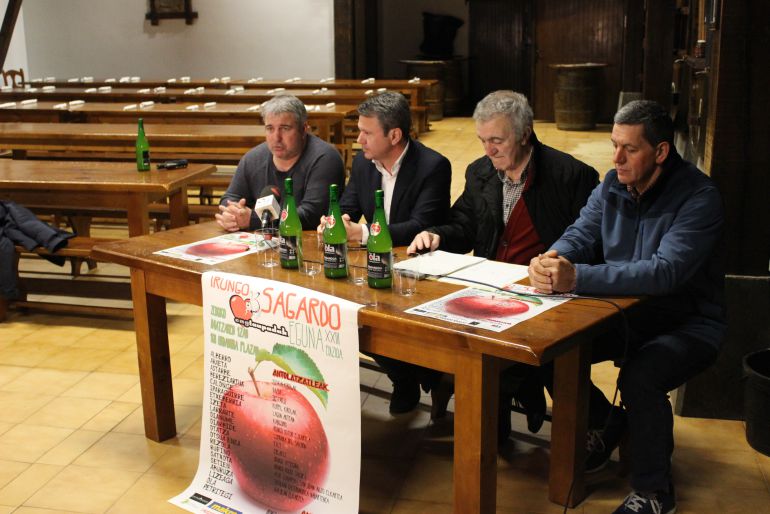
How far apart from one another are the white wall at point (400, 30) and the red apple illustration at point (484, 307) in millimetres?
13242

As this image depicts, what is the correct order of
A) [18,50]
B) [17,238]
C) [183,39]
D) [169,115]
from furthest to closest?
[18,50], [183,39], [169,115], [17,238]

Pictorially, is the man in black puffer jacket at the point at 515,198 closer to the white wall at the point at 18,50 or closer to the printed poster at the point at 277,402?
the printed poster at the point at 277,402

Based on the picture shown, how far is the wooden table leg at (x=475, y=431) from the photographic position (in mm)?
2328

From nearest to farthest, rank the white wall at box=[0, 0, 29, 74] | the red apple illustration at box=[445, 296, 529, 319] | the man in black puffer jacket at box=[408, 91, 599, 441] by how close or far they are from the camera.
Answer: the red apple illustration at box=[445, 296, 529, 319] → the man in black puffer jacket at box=[408, 91, 599, 441] → the white wall at box=[0, 0, 29, 74]

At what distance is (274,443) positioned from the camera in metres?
2.79

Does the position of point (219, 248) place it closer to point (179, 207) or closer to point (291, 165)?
point (291, 165)

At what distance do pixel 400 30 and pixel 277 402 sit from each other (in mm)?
13725

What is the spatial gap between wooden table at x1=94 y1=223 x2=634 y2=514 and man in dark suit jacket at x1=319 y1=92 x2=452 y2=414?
487mm

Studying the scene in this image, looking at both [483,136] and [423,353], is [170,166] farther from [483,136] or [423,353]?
[423,353]

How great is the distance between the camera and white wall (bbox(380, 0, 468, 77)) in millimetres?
15422

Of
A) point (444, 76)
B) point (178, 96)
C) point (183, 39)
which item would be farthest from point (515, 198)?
point (183, 39)

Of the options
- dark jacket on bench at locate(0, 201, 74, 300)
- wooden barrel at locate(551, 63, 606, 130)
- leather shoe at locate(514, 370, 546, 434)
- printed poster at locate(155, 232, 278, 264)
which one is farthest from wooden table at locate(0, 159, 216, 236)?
wooden barrel at locate(551, 63, 606, 130)

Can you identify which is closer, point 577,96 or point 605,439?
point 605,439

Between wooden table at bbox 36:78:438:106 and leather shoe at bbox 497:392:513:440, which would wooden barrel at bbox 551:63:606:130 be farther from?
leather shoe at bbox 497:392:513:440
